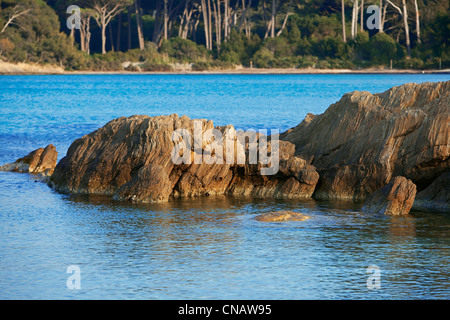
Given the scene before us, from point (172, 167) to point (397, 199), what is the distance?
508 centimetres

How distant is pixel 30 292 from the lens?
423 inches

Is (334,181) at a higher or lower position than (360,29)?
lower

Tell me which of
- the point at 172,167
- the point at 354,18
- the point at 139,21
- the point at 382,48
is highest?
the point at 139,21

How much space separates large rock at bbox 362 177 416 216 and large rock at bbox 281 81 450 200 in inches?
38.4

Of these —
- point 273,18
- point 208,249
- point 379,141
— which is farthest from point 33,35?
point 208,249

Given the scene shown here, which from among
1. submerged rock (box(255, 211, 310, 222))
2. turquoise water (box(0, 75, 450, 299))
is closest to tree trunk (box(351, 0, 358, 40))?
turquoise water (box(0, 75, 450, 299))

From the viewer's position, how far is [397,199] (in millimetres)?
15578

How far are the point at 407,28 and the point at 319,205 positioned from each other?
86634mm

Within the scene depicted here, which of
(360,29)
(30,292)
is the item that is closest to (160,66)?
(360,29)

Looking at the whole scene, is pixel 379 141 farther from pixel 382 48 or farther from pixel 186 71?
pixel 186 71

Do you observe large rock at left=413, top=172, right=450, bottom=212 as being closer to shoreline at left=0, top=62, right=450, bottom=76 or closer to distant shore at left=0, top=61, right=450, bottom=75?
distant shore at left=0, top=61, right=450, bottom=75

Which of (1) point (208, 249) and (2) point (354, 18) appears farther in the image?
(2) point (354, 18)
